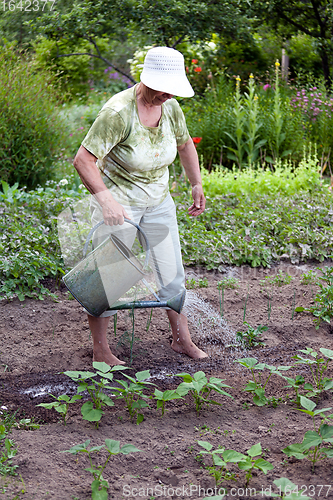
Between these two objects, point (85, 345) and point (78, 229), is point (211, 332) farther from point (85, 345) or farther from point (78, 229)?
point (78, 229)

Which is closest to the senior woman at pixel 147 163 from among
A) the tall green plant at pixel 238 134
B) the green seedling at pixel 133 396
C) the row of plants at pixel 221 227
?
the green seedling at pixel 133 396

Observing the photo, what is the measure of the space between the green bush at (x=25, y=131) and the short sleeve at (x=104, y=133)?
11.2ft

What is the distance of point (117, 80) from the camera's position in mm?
11367

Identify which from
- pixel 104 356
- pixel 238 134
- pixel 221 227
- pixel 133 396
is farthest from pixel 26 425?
pixel 238 134

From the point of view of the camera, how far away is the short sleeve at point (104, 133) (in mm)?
2473

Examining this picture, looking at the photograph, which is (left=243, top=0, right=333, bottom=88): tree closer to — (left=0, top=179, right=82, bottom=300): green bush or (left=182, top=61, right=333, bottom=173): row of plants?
(left=182, top=61, right=333, bottom=173): row of plants

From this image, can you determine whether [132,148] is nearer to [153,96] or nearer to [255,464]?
[153,96]

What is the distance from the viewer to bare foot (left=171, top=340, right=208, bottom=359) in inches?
121

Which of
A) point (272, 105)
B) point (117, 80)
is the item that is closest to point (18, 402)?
point (272, 105)

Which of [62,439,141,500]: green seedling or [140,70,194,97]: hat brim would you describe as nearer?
[62,439,141,500]: green seedling

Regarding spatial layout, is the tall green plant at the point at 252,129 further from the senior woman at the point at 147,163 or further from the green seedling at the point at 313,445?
the green seedling at the point at 313,445

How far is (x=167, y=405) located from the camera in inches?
100.0

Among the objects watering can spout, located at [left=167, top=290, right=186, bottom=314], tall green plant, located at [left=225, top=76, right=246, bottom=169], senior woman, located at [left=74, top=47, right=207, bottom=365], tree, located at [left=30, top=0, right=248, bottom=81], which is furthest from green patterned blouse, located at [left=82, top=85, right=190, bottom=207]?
tree, located at [left=30, top=0, right=248, bottom=81]

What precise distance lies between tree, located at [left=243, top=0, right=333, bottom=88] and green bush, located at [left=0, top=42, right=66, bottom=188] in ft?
13.6
